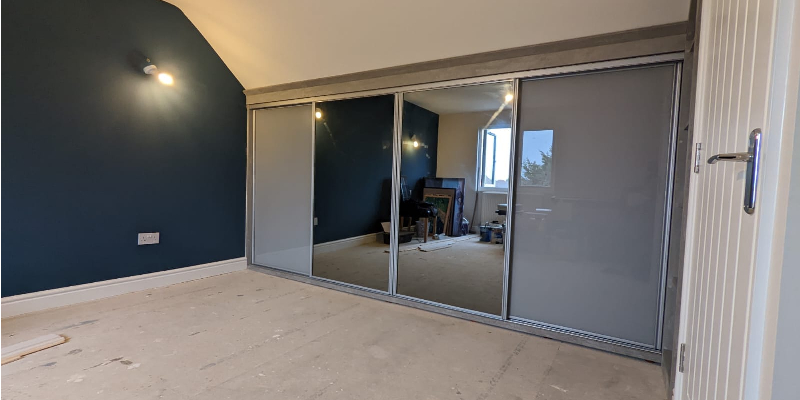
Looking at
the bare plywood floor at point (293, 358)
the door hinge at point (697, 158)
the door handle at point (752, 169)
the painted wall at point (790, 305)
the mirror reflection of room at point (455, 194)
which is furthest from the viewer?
the mirror reflection of room at point (455, 194)

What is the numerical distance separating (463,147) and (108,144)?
328 cm

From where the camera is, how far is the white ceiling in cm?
291

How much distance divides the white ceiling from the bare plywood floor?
1.84 m

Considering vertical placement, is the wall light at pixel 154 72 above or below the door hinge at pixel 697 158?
above

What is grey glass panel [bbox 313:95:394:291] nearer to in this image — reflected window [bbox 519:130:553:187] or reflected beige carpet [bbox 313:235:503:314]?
reflected beige carpet [bbox 313:235:503:314]

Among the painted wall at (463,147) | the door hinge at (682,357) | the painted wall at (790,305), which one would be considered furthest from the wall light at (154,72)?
the door hinge at (682,357)

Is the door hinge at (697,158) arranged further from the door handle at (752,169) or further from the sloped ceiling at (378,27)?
the sloped ceiling at (378,27)

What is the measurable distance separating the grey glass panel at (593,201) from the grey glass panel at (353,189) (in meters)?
1.37

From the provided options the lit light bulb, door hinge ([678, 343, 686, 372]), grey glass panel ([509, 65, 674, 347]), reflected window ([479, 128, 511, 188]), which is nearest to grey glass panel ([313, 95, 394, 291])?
reflected window ([479, 128, 511, 188])

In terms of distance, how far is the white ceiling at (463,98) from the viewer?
2914mm

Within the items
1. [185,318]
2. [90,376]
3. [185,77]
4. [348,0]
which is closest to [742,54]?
[348,0]

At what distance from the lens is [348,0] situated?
2.84m

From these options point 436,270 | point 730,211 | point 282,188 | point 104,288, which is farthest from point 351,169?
point 730,211

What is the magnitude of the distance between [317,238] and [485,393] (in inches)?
103
